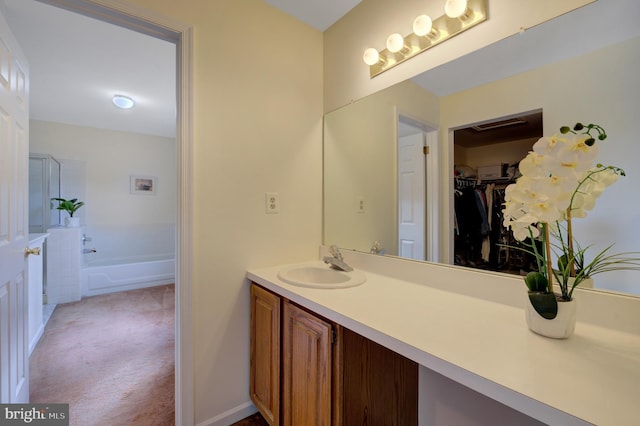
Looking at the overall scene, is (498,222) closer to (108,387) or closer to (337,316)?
(337,316)

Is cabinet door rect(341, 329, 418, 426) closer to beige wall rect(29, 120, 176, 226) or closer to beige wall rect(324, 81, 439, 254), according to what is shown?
beige wall rect(324, 81, 439, 254)

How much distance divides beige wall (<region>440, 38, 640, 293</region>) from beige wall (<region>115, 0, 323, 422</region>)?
48.1 inches

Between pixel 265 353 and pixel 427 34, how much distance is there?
1.75m

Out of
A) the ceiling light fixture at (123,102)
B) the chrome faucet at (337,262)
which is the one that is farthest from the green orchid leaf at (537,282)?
the ceiling light fixture at (123,102)

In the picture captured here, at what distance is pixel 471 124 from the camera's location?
1182mm

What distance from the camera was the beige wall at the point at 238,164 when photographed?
1354mm

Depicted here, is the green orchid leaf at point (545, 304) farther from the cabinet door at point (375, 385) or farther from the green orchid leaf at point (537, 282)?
the cabinet door at point (375, 385)

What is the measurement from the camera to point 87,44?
6.45 ft

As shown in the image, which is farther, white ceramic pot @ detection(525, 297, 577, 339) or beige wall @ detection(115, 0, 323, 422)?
beige wall @ detection(115, 0, 323, 422)

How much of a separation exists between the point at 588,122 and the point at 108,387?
2.79 m

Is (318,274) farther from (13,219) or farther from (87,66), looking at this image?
(87,66)

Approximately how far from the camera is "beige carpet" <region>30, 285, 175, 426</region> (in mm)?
1525

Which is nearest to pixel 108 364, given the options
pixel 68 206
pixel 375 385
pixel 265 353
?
pixel 265 353

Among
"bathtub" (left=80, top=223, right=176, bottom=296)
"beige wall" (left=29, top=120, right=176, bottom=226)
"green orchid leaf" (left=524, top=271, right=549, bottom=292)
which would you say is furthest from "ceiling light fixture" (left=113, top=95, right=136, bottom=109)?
"green orchid leaf" (left=524, top=271, right=549, bottom=292)
